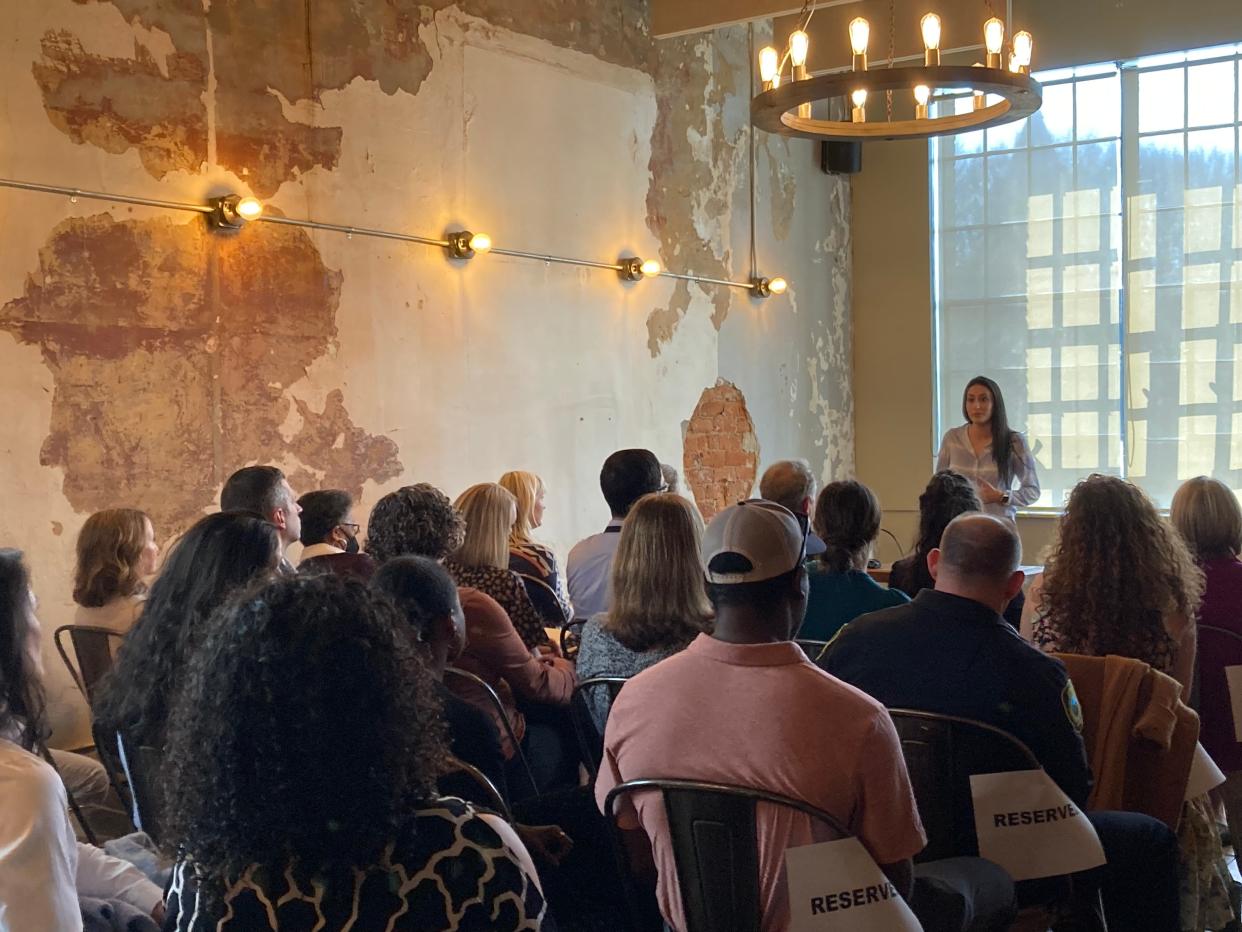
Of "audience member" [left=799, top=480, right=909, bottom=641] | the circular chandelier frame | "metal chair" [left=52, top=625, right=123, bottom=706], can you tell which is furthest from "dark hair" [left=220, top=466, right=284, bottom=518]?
the circular chandelier frame

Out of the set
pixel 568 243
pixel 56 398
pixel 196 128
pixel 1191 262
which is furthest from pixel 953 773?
pixel 1191 262

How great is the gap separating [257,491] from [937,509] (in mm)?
2234

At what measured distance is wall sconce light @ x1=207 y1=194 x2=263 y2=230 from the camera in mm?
5328

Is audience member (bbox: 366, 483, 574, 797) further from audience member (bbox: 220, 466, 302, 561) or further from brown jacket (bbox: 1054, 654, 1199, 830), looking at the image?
brown jacket (bbox: 1054, 654, 1199, 830)

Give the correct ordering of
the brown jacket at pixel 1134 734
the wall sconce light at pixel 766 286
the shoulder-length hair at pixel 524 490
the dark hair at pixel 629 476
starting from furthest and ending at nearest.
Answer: the wall sconce light at pixel 766 286, the shoulder-length hair at pixel 524 490, the dark hair at pixel 629 476, the brown jacket at pixel 1134 734

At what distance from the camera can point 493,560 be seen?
13.0ft

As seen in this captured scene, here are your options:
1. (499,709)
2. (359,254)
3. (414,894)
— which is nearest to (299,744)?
(414,894)

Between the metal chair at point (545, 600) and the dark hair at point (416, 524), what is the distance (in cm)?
84

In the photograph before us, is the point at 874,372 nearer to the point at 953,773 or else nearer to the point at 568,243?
the point at 568,243

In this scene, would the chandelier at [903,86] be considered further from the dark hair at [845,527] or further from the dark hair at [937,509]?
the dark hair at [845,527]

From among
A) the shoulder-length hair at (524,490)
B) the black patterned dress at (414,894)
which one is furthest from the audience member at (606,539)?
the black patterned dress at (414,894)

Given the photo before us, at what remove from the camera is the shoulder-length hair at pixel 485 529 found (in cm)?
393

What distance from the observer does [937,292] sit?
984cm

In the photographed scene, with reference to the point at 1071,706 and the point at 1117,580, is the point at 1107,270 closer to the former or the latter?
the point at 1117,580
